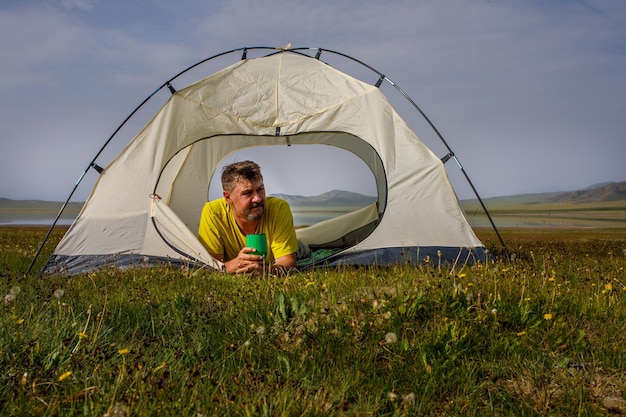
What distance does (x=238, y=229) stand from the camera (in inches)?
276

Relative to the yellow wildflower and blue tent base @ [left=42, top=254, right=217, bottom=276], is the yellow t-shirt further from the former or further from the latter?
the yellow wildflower

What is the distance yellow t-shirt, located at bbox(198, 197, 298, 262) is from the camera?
269 inches

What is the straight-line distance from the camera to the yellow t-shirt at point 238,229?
6840 millimetres

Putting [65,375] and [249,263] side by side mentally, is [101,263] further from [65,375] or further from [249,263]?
[65,375]

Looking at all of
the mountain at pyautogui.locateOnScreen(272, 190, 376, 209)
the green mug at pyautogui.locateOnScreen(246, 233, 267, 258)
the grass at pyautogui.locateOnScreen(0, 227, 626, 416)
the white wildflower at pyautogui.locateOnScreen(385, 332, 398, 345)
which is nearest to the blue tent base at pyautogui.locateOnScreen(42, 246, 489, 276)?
the green mug at pyautogui.locateOnScreen(246, 233, 267, 258)

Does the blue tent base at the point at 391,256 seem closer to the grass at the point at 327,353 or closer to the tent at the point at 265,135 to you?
the tent at the point at 265,135

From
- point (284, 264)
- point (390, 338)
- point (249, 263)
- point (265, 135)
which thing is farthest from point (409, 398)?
point (265, 135)

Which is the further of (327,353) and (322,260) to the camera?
(322,260)

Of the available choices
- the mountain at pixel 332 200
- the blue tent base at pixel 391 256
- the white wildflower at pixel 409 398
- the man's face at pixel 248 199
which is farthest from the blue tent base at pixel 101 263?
the white wildflower at pixel 409 398

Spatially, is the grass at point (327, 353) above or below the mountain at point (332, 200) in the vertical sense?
below

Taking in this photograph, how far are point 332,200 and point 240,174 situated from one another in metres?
3.69

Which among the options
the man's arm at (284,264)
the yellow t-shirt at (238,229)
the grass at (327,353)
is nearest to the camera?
the grass at (327,353)

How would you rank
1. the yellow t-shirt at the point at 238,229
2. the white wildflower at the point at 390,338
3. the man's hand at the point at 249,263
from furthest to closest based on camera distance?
the yellow t-shirt at the point at 238,229, the man's hand at the point at 249,263, the white wildflower at the point at 390,338

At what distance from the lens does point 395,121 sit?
7.76 metres
